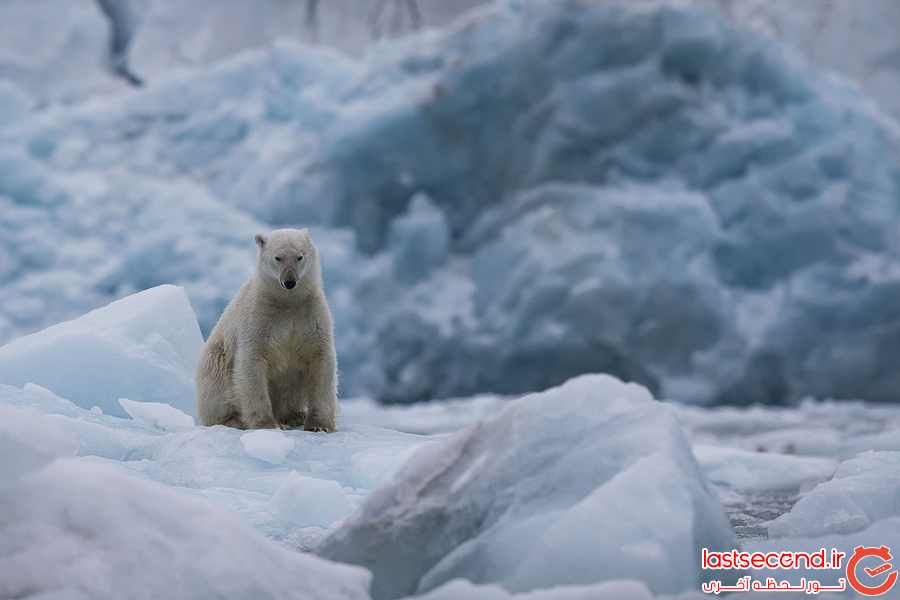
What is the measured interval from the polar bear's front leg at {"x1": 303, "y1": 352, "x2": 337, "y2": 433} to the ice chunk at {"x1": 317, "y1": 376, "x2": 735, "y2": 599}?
1.16 meters

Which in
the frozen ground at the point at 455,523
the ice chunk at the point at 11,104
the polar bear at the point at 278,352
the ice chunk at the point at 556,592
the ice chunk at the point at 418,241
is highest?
the ice chunk at the point at 11,104

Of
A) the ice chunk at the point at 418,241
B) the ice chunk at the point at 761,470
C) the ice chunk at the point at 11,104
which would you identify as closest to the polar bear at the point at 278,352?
the ice chunk at the point at 761,470

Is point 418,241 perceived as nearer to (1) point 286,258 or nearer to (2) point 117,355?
(2) point 117,355

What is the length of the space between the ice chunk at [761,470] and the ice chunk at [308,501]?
8.00 feet

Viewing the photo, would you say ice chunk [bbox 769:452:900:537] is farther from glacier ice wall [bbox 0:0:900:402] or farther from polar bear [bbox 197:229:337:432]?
glacier ice wall [bbox 0:0:900:402]

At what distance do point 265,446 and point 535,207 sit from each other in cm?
915

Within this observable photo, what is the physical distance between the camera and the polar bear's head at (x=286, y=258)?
323 centimetres

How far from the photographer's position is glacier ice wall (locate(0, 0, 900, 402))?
11.3 metres

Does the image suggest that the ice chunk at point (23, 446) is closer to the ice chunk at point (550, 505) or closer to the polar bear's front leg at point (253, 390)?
the ice chunk at point (550, 505)

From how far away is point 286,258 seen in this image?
10.6 ft

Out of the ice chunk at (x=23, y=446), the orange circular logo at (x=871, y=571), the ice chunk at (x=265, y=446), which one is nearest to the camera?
the ice chunk at (x=23, y=446)

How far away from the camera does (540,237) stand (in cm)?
1161

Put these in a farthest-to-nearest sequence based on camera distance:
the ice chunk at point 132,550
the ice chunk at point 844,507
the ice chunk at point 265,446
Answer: the ice chunk at point 265,446, the ice chunk at point 844,507, the ice chunk at point 132,550

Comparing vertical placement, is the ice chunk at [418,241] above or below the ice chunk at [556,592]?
above
